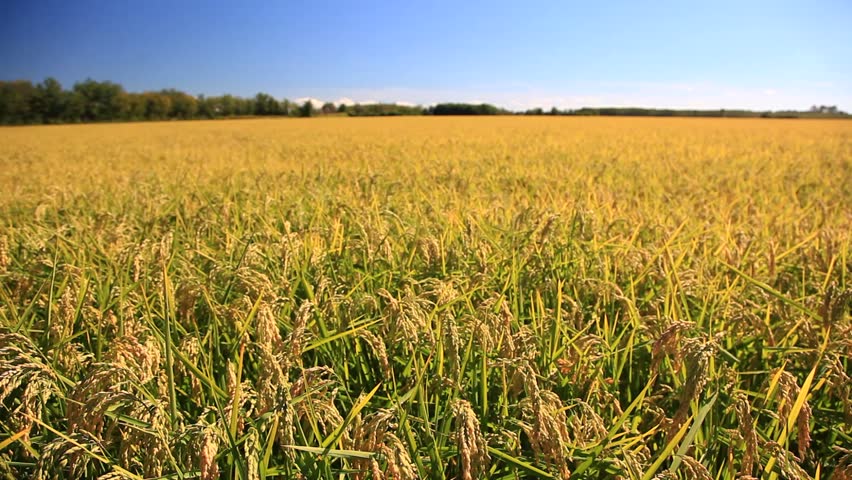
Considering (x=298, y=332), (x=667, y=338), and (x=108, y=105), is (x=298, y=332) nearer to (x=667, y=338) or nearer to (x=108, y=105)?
(x=667, y=338)

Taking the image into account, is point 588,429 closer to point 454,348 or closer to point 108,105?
point 454,348

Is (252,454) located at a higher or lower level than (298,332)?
lower

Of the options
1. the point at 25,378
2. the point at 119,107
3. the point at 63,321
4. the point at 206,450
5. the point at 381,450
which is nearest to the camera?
the point at 206,450

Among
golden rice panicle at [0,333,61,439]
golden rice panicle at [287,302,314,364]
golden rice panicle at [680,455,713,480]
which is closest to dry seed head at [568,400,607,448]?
golden rice panicle at [680,455,713,480]

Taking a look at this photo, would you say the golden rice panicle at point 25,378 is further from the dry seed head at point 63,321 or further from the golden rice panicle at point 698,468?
the golden rice panicle at point 698,468

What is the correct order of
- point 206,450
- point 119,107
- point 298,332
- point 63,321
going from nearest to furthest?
point 206,450
point 298,332
point 63,321
point 119,107

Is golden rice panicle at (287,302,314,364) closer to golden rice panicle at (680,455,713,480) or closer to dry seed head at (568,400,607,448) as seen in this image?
dry seed head at (568,400,607,448)

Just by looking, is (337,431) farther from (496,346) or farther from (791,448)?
(791,448)

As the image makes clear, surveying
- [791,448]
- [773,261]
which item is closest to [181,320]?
[791,448]

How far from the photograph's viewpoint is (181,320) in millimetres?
1585

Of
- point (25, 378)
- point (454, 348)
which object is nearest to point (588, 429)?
point (454, 348)

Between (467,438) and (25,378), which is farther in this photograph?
(25,378)

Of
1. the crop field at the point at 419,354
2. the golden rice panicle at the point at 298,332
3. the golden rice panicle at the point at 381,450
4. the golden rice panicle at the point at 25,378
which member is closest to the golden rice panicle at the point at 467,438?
the crop field at the point at 419,354

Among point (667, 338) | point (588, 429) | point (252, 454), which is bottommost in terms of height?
point (588, 429)
